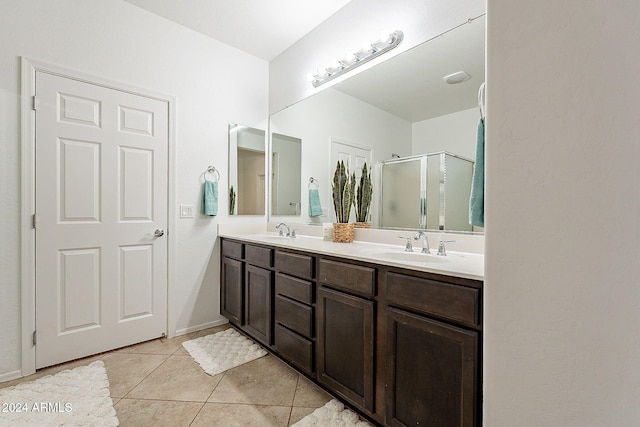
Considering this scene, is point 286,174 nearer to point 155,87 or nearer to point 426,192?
point 155,87

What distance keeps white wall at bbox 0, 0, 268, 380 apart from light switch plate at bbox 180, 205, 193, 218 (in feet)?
0.16

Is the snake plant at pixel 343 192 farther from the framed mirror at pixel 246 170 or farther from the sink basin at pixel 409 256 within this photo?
the framed mirror at pixel 246 170

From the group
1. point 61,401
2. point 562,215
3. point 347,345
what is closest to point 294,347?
point 347,345

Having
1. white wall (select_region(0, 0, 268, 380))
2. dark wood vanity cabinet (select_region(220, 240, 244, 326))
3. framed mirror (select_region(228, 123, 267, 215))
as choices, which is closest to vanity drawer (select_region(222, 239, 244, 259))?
dark wood vanity cabinet (select_region(220, 240, 244, 326))

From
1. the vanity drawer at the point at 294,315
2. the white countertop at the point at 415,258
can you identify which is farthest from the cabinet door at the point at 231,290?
the vanity drawer at the point at 294,315

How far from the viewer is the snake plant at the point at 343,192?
7.04ft

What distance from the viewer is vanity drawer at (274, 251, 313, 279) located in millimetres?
1671

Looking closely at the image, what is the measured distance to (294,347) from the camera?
1771mm

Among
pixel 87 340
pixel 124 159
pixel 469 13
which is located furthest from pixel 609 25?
pixel 87 340

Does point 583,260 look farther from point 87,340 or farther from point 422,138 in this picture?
point 87,340

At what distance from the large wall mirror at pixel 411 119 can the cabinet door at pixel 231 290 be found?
0.80 metres

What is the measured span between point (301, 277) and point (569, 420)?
126cm

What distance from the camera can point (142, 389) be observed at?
1695 mm

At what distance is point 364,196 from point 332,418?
1349 mm
